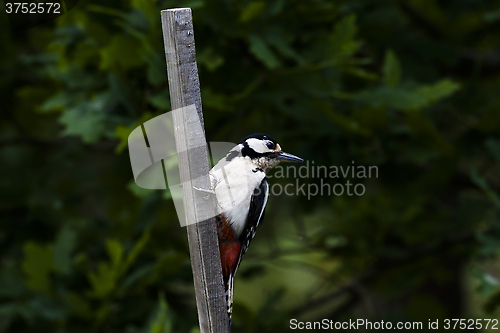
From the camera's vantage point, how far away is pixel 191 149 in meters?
1.18

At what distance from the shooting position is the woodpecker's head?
55.6 inches

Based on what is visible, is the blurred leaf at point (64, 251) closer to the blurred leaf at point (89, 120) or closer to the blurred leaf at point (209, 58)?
the blurred leaf at point (89, 120)

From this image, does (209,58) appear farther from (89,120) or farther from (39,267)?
(39,267)

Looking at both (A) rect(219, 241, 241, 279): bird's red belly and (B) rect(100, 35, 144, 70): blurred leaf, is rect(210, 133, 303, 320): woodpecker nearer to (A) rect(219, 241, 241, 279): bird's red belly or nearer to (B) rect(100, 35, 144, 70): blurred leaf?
(A) rect(219, 241, 241, 279): bird's red belly

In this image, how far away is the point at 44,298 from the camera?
3.20 m

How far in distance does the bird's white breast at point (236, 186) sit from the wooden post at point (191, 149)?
0.18 metres

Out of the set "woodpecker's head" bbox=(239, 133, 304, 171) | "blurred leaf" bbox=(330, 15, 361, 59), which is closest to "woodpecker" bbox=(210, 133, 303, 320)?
"woodpecker's head" bbox=(239, 133, 304, 171)

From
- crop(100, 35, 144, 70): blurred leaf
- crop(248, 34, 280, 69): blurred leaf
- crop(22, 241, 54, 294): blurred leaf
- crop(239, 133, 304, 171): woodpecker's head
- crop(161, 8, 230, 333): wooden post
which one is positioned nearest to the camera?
crop(161, 8, 230, 333): wooden post

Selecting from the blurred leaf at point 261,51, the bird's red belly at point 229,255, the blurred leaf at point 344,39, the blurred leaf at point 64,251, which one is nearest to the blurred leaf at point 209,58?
the blurred leaf at point 261,51

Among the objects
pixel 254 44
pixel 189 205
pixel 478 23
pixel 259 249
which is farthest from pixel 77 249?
pixel 478 23

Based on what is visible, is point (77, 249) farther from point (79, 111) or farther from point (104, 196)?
point (79, 111)

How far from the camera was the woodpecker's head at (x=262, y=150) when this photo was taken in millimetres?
1411

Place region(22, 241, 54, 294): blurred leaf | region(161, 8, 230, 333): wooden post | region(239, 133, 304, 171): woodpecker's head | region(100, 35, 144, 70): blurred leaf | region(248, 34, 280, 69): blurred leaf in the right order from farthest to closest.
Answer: region(22, 241, 54, 294): blurred leaf
region(100, 35, 144, 70): blurred leaf
region(248, 34, 280, 69): blurred leaf
region(239, 133, 304, 171): woodpecker's head
region(161, 8, 230, 333): wooden post

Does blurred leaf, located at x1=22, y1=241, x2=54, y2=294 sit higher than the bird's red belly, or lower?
lower
